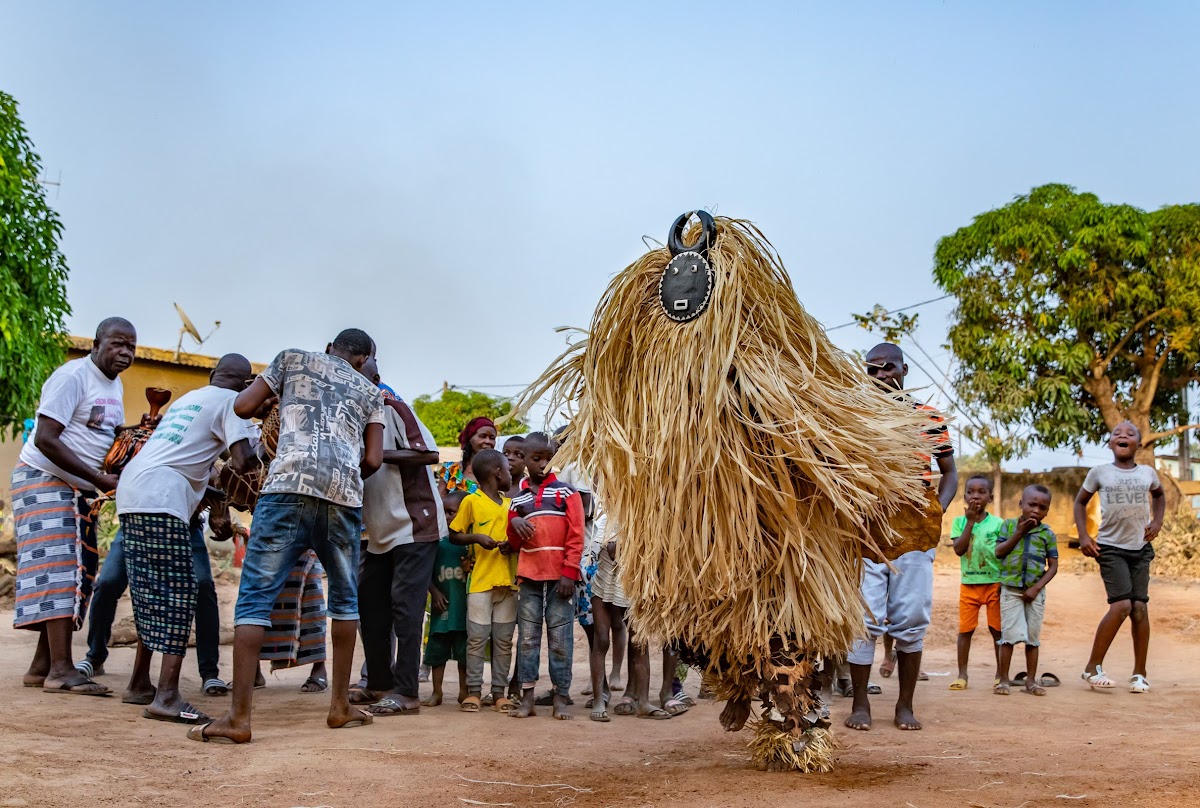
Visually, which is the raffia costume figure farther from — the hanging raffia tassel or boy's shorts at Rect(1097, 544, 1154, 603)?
boy's shorts at Rect(1097, 544, 1154, 603)

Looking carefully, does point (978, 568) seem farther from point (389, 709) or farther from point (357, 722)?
point (357, 722)

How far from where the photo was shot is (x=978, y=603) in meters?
7.63

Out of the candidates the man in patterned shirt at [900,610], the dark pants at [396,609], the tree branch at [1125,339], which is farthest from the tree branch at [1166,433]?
the dark pants at [396,609]

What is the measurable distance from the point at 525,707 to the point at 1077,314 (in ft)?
53.8

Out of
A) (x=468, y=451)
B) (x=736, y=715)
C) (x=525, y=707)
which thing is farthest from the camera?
(x=468, y=451)

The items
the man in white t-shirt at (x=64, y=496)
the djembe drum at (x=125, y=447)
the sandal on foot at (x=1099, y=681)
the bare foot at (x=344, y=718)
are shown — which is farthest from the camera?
the sandal on foot at (x=1099, y=681)

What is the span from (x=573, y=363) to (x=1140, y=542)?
482 cm

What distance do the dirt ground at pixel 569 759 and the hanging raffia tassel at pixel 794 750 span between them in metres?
0.09

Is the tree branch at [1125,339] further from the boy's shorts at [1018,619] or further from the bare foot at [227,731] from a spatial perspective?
the bare foot at [227,731]

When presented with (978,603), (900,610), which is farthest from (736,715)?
(978,603)

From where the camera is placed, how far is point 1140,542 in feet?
23.7

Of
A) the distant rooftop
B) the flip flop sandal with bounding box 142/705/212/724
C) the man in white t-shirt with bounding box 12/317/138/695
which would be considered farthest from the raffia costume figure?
the distant rooftop

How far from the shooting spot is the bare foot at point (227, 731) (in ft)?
14.7

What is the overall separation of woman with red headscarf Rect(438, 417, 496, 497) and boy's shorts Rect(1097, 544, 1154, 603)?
4262 mm
